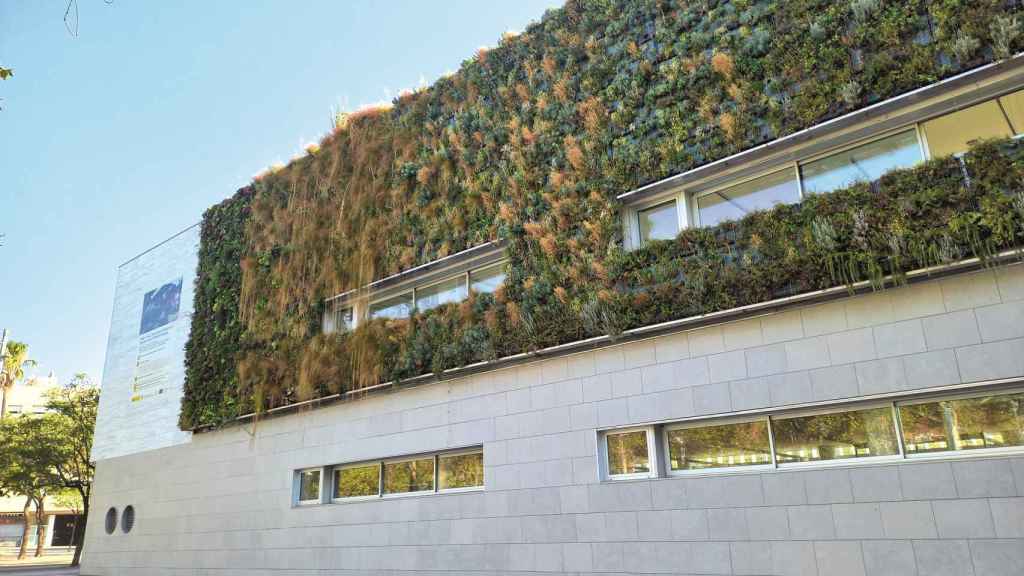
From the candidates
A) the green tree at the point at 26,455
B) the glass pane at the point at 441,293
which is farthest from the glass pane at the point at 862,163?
the green tree at the point at 26,455

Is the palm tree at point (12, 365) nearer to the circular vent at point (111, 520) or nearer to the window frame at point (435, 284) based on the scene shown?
the circular vent at point (111, 520)

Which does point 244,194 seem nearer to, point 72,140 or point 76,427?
point 72,140

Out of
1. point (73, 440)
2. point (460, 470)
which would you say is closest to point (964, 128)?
point (460, 470)

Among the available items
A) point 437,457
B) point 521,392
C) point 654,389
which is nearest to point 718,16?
point 654,389

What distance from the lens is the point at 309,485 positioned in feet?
38.3

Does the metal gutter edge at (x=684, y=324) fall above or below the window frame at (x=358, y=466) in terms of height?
above

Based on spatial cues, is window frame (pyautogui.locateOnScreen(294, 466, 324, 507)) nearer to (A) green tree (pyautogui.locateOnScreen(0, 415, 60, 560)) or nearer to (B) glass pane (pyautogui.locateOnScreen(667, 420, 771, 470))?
(B) glass pane (pyautogui.locateOnScreen(667, 420, 771, 470))

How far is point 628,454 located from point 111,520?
1308 cm

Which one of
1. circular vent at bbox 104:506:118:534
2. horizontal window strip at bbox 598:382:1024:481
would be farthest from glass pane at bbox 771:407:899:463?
circular vent at bbox 104:506:118:534

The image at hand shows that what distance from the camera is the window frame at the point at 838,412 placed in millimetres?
6445

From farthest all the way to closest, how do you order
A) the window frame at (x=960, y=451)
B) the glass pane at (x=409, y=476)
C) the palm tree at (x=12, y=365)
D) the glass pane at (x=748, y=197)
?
the palm tree at (x=12, y=365), the glass pane at (x=409, y=476), the glass pane at (x=748, y=197), the window frame at (x=960, y=451)

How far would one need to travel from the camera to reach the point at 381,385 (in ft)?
35.3

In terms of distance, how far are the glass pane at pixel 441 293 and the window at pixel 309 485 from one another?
3.43m

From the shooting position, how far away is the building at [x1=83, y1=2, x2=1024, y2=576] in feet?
20.5
